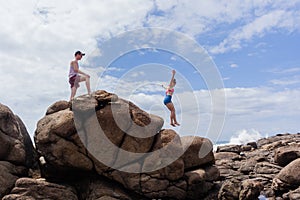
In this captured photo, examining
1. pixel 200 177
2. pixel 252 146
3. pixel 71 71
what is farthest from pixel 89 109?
pixel 252 146

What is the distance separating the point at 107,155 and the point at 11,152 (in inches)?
284

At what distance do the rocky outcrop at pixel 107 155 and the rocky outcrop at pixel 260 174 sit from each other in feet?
10.1

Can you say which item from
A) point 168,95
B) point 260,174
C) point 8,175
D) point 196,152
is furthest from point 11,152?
point 260,174

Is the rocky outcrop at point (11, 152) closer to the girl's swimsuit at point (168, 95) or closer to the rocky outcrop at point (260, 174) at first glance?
the girl's swimsuit at point (168, 95)

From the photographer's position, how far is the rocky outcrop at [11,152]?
75.8ft

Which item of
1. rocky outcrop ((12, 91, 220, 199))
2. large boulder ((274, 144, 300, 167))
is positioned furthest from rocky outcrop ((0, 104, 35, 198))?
large boulder ((274, 144, 300, 167))

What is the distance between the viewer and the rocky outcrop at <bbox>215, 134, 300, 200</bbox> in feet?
79.7

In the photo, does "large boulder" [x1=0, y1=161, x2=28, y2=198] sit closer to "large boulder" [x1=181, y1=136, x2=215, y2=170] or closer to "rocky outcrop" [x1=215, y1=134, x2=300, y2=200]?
"large boulder" [x1=181, y1=136, x2=215, y2=170]

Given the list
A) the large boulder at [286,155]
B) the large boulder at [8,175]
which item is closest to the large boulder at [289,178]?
the large boulder at [286,155]

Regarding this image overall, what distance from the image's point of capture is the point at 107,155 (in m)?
23.6

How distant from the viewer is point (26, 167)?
25141mm

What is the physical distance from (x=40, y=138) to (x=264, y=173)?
21860mm

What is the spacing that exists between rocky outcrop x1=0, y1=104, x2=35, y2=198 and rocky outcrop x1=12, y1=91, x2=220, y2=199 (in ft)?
3.86

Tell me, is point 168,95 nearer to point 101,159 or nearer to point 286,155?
point 101,159
